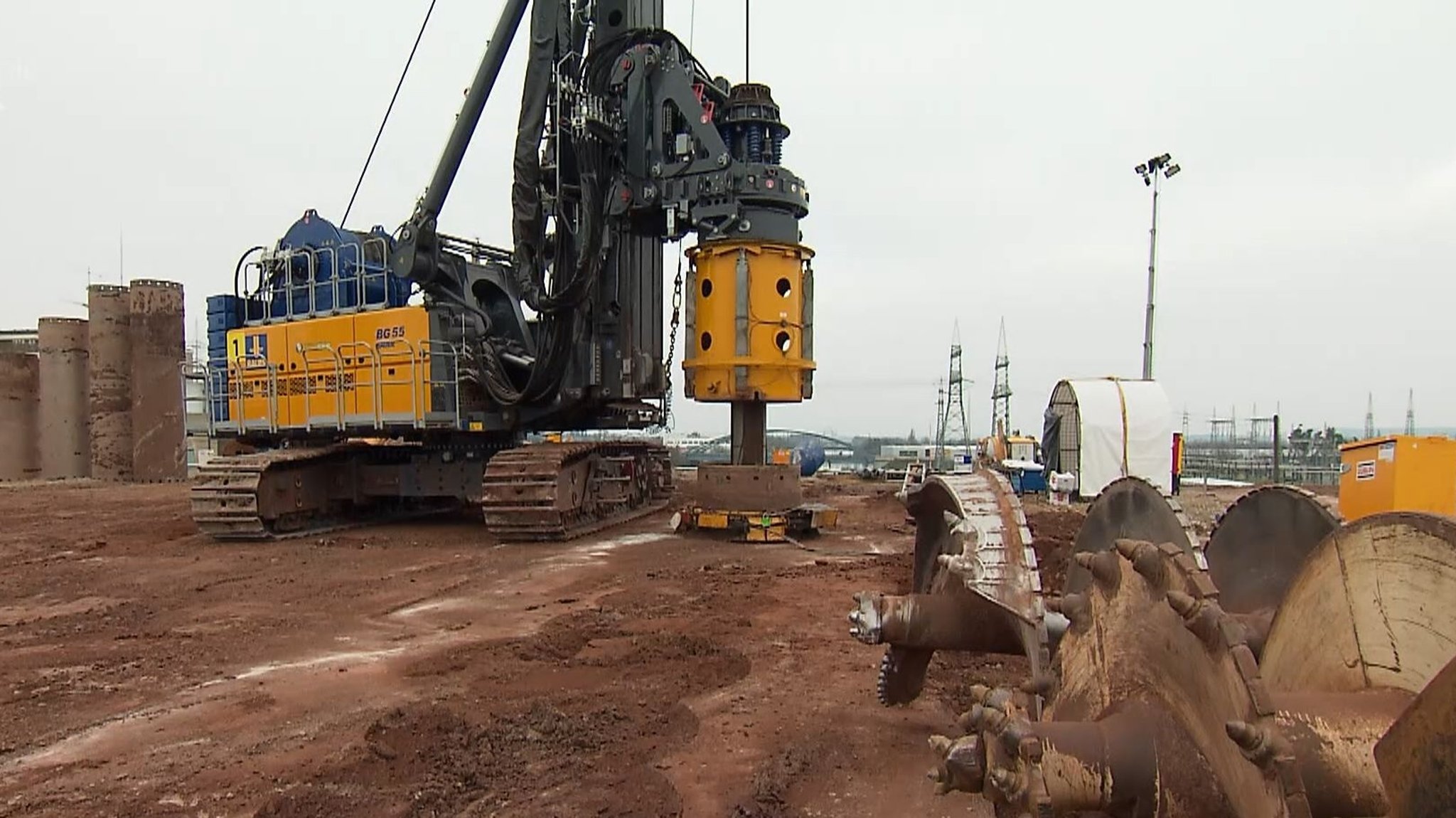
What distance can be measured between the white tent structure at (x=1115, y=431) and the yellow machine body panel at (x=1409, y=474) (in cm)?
932

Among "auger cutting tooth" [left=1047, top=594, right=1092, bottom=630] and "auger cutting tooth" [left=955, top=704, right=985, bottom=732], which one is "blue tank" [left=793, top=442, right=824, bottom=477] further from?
"auger cutting tooth" [left=955, top=704, right=985, bottom=732]

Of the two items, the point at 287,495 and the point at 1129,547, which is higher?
the point at 1129,547

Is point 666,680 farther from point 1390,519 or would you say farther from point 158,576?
point 158,576

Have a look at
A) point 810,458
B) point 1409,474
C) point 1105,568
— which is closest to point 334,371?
point 1409,474

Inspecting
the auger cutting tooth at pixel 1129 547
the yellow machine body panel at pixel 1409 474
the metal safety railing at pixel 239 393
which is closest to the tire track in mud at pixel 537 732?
the auger cutting tooth at pixel 1129 547

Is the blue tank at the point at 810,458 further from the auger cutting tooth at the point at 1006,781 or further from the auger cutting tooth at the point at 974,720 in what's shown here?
the auger cutting tooth at the point at 1006,781

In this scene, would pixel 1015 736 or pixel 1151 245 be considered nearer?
pixel 1015 736

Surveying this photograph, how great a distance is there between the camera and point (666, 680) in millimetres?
5539

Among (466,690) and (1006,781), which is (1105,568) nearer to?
(1006,781)

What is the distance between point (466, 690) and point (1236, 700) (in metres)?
4.60

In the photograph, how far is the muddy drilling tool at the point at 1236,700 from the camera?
1518 millimetres

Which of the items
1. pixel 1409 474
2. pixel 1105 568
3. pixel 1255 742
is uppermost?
pixel 1105 568

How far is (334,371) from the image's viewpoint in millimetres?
13555

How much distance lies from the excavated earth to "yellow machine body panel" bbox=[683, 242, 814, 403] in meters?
2.09
